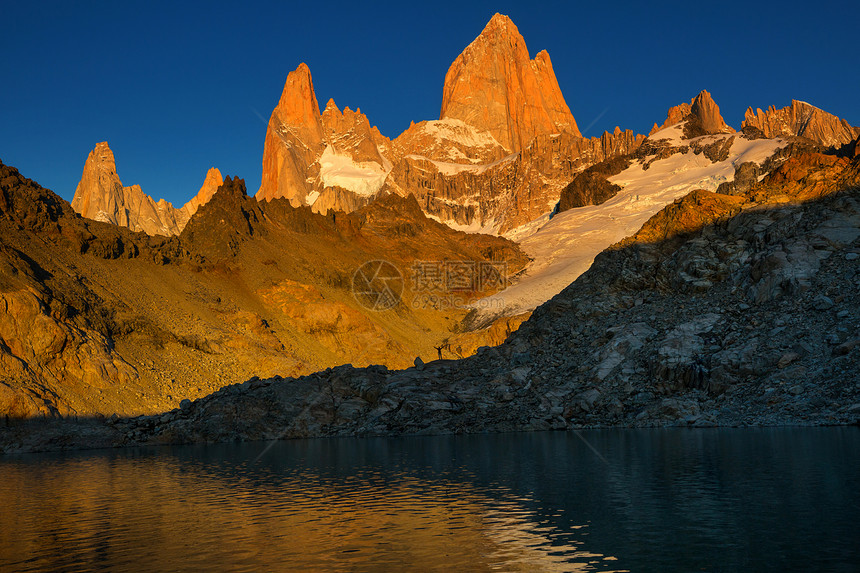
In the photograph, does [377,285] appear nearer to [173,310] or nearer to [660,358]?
[173,310]

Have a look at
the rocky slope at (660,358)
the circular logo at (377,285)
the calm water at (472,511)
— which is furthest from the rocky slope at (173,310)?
the calm water at (472,511)

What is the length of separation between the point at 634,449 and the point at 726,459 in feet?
24.7

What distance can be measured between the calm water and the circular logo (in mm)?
97468

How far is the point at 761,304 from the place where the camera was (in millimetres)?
64812

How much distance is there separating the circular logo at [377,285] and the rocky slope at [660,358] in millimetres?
67644

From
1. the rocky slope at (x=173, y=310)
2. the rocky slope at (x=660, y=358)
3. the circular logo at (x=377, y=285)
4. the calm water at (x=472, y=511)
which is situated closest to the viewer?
the calm water at (x=472, y=511)

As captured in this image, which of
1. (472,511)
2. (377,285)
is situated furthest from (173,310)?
(472,511)

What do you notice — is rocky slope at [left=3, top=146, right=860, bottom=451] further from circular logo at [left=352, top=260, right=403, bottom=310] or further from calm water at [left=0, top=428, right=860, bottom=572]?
circular logo at [left=352, top=260, right=403, bottom=310]

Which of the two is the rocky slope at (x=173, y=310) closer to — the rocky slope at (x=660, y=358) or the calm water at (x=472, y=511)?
the rocky slope at (x=660, y=358)

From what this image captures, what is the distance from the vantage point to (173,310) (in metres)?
102

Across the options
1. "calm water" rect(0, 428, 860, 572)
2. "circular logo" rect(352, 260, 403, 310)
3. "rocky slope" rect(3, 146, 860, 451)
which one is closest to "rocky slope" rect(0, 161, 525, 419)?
"circular logo" rect(352, 260, 403, 310)

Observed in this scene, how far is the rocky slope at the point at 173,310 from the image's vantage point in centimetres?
7681

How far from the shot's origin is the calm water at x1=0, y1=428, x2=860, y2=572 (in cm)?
1877

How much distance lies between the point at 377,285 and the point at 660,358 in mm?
95373
